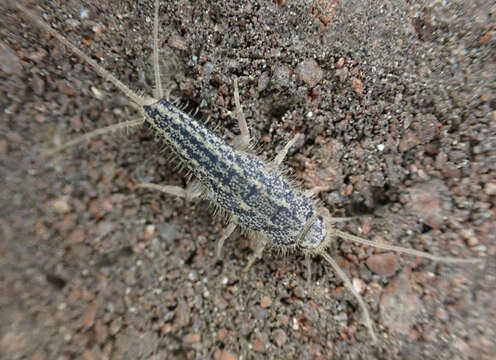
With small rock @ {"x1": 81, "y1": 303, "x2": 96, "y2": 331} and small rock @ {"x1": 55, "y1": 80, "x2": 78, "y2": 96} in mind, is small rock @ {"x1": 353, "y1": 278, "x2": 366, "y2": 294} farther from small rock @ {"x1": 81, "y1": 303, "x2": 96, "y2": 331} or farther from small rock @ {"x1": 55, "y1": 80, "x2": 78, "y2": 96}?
small rock @ {"x1": 55, "y1": 80, "x2": 78, "y2": 96}

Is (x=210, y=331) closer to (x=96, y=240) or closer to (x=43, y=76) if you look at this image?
(x=96, y=240)

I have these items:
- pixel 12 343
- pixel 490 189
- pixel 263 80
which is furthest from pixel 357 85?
pixel 12 343

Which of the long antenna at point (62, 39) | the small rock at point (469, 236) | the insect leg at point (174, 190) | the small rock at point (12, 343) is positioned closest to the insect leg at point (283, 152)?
the insect leg at point (174, 190)

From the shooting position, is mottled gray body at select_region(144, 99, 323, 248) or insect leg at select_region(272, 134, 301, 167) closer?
mottled gray body at select_region(144, 99, 323, 248)

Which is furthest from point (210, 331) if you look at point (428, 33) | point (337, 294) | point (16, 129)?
point (428, 33)

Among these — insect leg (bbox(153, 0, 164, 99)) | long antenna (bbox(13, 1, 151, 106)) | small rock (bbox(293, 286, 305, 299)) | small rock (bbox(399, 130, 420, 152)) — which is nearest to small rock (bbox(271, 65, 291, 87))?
insect leg (bbox(153, 0, 164, 99))
